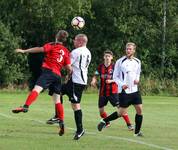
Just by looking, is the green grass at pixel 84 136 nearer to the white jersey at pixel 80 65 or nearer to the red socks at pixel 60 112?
the red socks at pixel 60 112

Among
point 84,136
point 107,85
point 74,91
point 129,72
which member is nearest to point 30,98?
point 74,91

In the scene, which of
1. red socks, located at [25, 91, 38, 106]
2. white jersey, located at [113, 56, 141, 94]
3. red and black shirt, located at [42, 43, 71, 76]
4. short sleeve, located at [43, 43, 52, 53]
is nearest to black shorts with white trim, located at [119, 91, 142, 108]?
white jersey, located at [113, 56, 141, 94]

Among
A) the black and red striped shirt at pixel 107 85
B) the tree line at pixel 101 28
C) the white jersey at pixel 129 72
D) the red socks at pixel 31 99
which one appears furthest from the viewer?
the tree line at pixel 101 28

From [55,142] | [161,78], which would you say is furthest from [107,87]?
[161,78]

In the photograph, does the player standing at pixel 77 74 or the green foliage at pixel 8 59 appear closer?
the player standing at pixel 77 74

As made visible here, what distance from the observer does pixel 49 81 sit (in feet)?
46.1

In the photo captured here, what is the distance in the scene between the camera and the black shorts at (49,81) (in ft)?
45.7

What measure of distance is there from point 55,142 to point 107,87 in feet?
18.0

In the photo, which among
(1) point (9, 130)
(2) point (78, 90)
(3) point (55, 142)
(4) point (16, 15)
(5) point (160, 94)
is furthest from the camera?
(4) point (16, 15)

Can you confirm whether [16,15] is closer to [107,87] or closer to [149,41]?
[149,41]

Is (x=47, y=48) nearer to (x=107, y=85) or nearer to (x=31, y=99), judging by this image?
(x=31, y=99)

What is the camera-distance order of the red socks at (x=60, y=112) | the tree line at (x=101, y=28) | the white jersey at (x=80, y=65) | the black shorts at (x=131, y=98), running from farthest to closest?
the tree line at (x=101, y=28) < the black shorts at (x=131, y=98) < the red socks at (x=60, y=112) < the white jersey at (x=80, y=65)

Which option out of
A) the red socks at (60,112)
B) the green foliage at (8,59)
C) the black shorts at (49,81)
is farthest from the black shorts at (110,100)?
the green foliage at (8,59)

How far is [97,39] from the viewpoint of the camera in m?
50.0
